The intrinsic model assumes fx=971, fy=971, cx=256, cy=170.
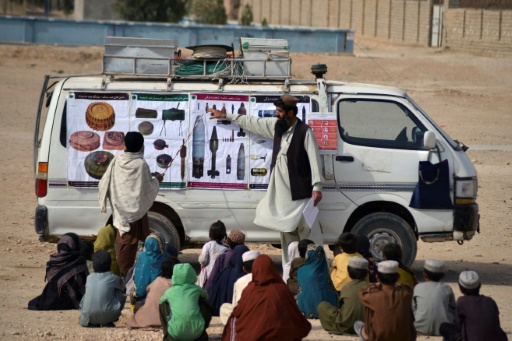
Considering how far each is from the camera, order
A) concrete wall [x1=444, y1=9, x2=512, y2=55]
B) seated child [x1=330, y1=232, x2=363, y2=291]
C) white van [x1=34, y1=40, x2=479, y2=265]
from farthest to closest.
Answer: concrete wall [x1=444, y1=9, x2=512, y2=55] < white van [x1=34, y1=40, x2=479, y2=265] < seated child [x1=330, y1=232, x2=363, y2=291]

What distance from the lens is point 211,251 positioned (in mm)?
9258

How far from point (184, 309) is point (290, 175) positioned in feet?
8.90

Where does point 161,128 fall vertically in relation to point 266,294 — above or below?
above

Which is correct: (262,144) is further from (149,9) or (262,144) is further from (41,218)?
(149,9)

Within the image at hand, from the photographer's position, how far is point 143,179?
31.8ft

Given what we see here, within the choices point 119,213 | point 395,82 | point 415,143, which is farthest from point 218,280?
point 395,82

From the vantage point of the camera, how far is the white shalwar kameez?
973cm

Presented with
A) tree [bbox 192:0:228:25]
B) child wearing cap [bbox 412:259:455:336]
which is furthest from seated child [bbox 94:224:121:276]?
tree [bbox 192:0:228:25]

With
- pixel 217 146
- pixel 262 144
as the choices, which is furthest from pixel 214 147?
pixel 262 144

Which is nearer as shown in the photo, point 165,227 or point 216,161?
point 216,161

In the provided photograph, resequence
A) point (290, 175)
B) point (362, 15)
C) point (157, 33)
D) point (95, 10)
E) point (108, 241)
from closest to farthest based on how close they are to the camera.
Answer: point (108, 241) → point (290, 175) → point (157, 33) → point (362, 15) → point (95, 10)

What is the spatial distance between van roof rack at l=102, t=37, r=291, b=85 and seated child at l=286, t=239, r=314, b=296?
83.1 inches

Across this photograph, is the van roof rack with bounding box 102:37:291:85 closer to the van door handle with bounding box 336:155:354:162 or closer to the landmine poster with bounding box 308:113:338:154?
the landmine poster with bounding box 308:113:338:154

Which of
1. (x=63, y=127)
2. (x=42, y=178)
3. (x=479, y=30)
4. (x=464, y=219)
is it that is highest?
(x=479, y=30)
